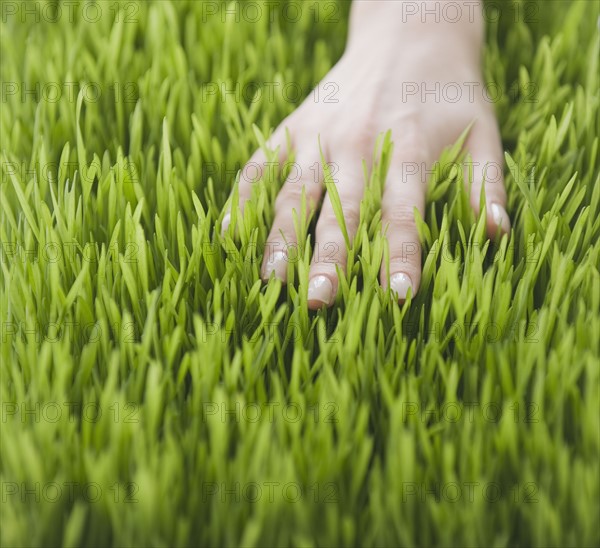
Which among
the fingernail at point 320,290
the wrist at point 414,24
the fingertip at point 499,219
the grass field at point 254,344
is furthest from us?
the wrist at point 414,24

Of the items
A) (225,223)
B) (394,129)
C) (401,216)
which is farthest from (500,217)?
(225,223)

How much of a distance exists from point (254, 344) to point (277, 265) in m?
0.15

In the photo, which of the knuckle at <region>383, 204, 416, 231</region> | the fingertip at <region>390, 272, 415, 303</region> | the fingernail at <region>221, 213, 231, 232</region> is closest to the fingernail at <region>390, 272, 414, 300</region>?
the fingertip at <region>390, 272, 415, 303</region>

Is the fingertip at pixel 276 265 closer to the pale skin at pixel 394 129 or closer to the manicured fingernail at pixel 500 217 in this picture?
the pale skin at pixel 394 129

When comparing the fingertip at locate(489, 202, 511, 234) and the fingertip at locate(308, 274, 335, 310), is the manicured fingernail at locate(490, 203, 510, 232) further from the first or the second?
the fingertip at locate(308, 274, 335, 310)

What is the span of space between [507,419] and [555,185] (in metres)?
0.49

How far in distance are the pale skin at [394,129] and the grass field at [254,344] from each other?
0.11 ft

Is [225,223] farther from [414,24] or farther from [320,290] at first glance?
[414,24]

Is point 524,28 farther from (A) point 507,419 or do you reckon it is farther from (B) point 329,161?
(A) point 507,419

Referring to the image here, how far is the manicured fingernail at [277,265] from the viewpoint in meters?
1.01

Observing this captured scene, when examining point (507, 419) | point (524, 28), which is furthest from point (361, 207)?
point (524, 28)

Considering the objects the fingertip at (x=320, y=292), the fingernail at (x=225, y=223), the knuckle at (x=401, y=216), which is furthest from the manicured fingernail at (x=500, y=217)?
the fingernail at (x=225, y=223)

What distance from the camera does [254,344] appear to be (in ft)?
2.97

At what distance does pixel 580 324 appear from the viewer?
885 millimetres
